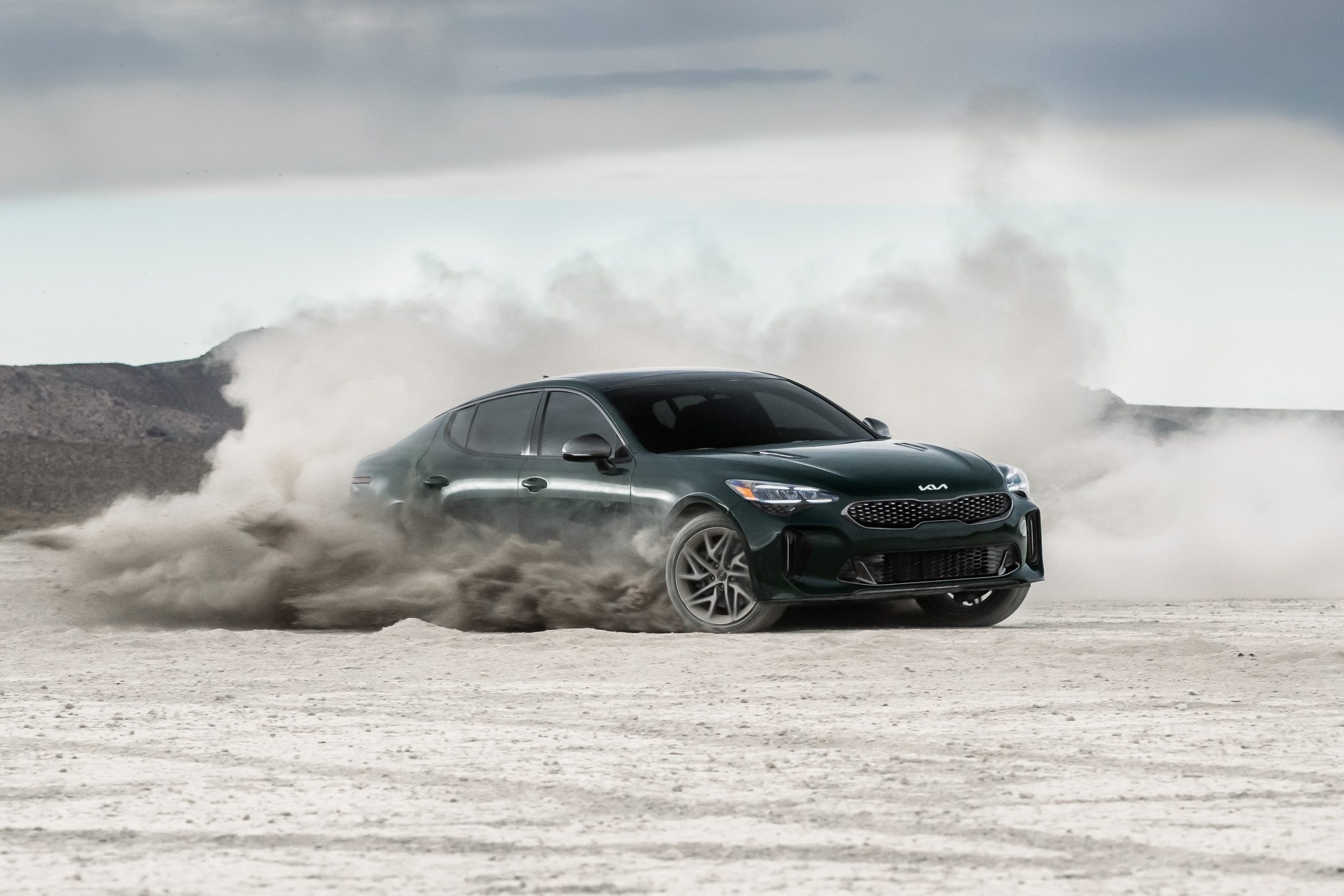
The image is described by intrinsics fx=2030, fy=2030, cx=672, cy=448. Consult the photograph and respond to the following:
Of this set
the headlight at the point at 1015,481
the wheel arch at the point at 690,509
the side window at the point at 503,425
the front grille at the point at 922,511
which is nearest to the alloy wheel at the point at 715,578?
the wheel arch at the point at 690,509

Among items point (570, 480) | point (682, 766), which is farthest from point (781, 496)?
point (682, 766)

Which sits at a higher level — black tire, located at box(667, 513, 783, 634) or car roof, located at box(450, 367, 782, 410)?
car roof, located at box(450, 367, 782, 410)

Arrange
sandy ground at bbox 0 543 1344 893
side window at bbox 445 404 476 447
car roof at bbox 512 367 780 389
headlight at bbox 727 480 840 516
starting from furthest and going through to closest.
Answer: side window at bbox 445 404 476 447 < car roof at bbox 512 367 780 389 < headlight at bbox 727 480 840 516 < sandy ground at bbox 0 543 1344 893

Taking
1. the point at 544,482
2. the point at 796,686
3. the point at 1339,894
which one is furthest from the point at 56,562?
the point at 1339,894

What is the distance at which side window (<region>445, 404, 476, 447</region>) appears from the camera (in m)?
12.9

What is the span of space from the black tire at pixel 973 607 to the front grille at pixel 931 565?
50 centimetres

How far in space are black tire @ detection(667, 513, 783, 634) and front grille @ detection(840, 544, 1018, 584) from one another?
495 mm

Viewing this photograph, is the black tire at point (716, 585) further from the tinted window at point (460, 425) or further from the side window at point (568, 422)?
the tinted window at point (460, 425)

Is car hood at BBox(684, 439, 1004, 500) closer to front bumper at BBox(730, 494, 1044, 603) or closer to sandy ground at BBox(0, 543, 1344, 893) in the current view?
front bumper at BBox(730, 494, 1044, 603)

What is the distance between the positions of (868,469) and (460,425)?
2973 mm

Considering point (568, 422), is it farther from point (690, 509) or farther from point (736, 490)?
point (736, 490)

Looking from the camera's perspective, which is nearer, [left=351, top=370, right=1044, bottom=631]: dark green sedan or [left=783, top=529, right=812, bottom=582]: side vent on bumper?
[left=783, top=529, right=812, bottom=582]: side vent on bumper

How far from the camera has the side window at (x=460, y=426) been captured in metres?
12.9

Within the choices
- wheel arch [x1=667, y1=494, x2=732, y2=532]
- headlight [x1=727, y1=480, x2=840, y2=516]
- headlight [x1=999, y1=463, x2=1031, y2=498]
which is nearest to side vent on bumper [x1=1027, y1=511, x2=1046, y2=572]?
headlight [x1=999, y1=463, x2=1031, y2=498]
